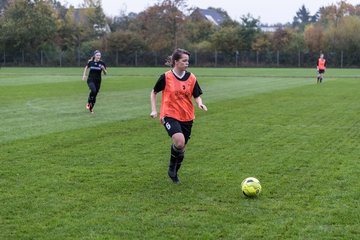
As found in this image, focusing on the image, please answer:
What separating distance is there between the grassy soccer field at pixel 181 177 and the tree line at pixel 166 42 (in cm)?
5512

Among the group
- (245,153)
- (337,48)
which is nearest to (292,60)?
(337,48)

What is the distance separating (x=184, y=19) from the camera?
262 ft

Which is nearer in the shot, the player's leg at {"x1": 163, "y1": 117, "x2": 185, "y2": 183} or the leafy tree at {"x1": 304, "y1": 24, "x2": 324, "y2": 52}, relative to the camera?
the player's leg at {"x1": 163, "y1": 117, "x2": 185, "y2": 183}

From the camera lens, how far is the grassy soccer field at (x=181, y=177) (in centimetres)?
612

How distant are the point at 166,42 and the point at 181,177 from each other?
2777 inches

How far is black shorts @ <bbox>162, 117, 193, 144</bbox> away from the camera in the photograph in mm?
8133

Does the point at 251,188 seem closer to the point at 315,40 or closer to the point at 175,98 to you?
the point at 175,98

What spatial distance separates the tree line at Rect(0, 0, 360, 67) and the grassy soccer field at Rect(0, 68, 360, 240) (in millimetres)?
55123

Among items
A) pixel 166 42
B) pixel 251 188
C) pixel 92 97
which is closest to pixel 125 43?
pixel 166 42

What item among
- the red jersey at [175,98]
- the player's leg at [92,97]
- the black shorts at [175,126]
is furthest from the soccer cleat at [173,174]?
the player's leg at [92,97]

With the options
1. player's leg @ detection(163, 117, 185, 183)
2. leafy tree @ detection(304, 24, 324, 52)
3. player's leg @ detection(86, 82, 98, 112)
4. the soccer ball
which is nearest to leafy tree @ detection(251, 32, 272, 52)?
leafy tree @ detection(304, 24, 324, 52)

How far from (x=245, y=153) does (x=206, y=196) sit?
3.30 m

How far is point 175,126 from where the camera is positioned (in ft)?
26.7

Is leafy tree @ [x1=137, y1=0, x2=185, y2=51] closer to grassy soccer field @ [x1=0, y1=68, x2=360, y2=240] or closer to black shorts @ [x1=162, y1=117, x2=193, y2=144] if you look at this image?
grassy soccer field @ [x1=0, y1=68, x2=360, y2=240]
